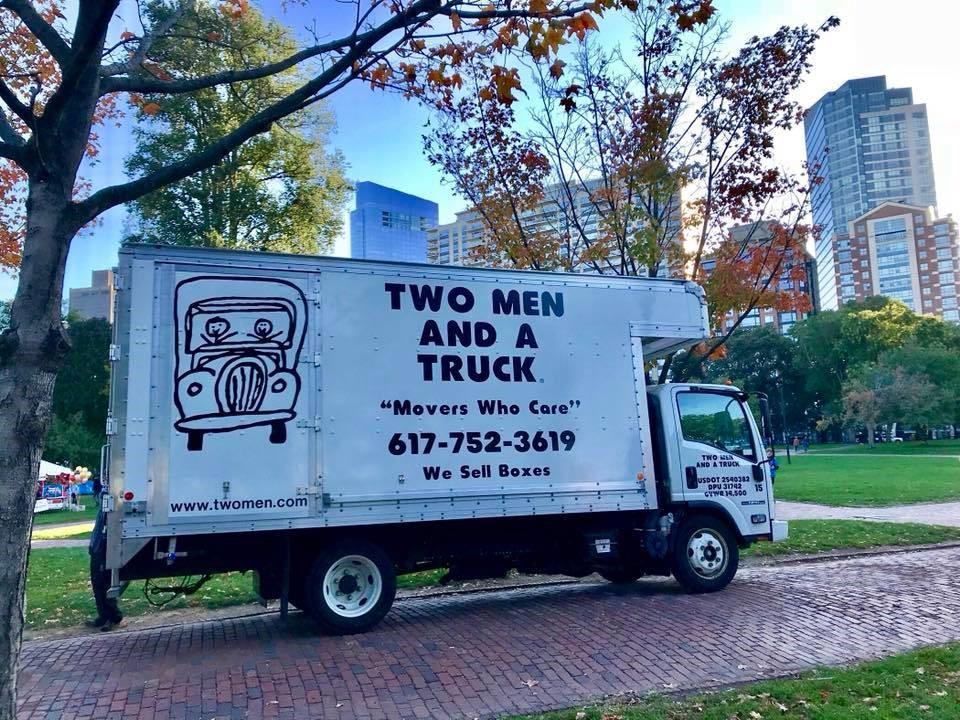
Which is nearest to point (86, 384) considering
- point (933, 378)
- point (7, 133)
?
point (7, 133)

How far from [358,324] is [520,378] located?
1.85 meters

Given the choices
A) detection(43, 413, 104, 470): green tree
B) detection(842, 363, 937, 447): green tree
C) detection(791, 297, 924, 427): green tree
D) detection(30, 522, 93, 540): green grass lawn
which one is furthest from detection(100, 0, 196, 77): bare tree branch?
detection(791, 297, 924, 427): green tree

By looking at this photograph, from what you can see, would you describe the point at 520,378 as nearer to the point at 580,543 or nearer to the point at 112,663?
the point at 580,543

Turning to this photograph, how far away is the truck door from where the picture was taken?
937cm

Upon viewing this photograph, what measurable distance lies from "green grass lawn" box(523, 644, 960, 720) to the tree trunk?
3281 millimetres

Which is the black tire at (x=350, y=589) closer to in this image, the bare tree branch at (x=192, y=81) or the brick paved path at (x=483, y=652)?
the brick paved path at (x=483, y=652)

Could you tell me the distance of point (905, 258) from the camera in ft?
487

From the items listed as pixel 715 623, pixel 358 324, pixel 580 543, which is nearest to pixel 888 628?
pixel 715 623

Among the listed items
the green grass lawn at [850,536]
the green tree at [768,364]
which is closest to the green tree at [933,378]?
the green tree at [768,364]

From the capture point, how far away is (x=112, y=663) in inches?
269

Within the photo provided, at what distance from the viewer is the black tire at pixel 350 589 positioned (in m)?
7.36

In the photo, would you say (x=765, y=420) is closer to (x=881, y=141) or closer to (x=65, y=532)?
(x=65, y=532)

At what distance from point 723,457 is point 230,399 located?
5.95 meters

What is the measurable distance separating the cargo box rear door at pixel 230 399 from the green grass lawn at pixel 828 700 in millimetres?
3259
